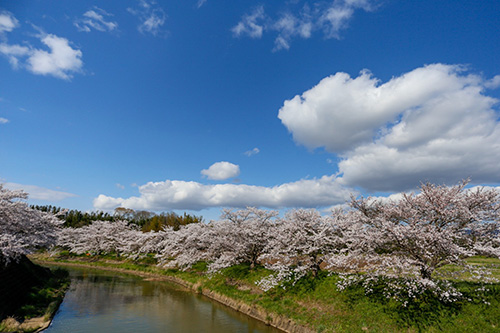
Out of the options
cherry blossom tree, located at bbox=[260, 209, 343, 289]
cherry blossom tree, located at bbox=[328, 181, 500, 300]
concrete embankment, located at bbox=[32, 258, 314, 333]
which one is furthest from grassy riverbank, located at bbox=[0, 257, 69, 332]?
cherry blossom tree, located at bbox=[328, 181, 500, 300]

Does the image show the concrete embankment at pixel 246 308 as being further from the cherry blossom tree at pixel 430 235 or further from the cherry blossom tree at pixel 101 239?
the cherry blossom tree at pixel 101 239

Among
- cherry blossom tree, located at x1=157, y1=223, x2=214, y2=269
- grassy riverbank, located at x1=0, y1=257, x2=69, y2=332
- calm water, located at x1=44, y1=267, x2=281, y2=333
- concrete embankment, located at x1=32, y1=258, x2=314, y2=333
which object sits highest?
cherry blossom tree, located at x1=157, y1=223, x2=214, y2=269

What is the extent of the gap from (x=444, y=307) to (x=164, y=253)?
4600 cm

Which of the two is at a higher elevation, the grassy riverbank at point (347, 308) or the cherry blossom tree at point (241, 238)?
the cherry blossom tree at point (241, 238)

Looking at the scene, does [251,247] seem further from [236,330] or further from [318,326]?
[318,326]

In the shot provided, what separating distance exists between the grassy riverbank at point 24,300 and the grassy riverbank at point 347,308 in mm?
17423

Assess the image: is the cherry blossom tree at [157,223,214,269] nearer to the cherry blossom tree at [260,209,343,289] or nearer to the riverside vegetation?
the riverside vegetation

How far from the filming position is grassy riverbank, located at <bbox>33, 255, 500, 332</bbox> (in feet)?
54.1

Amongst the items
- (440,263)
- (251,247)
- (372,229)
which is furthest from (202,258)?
(440,263)

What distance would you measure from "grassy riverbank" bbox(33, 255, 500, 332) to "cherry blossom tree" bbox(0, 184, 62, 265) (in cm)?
2036

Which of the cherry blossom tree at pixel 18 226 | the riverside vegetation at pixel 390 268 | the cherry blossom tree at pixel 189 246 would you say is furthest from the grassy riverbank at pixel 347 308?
the cherry blossom tree at pixel 18 226

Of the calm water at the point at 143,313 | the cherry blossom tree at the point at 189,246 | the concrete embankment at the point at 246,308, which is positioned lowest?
the calm water at the point at 143,313

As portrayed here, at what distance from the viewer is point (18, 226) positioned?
22469mm

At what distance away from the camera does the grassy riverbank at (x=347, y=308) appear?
16.5 metres
